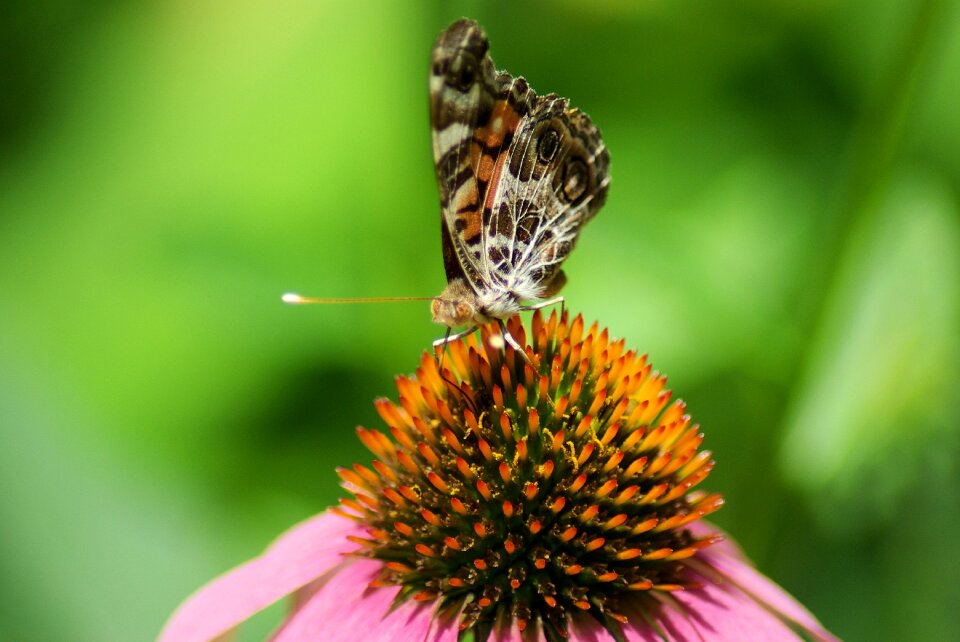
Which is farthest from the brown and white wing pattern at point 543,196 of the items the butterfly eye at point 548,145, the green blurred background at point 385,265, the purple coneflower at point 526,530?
the green blurred background at point 385,265

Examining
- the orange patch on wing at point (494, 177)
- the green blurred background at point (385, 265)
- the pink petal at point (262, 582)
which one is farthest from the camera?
the green blurred background at point (385, 265)

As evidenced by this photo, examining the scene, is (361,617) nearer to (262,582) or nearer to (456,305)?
(262,582)

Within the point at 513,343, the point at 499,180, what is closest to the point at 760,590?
the point at 513,343

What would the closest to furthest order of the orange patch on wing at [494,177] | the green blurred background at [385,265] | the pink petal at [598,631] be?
1. the pink petal at [598,631]
2. the orange patch on wing at [494,177]
3. the green blurred background at [385,265]

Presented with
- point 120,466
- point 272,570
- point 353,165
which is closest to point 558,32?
point 353,165

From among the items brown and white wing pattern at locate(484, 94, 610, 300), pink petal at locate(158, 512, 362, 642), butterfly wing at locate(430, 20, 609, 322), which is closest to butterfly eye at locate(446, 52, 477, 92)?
butterfly wing at locate(430, 20, 609, 322)

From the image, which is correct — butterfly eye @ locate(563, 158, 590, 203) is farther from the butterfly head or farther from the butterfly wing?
the butterfly head

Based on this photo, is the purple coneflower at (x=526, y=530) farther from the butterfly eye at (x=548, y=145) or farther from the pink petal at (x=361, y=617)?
the butterfly eye at (x=548, y=145)
